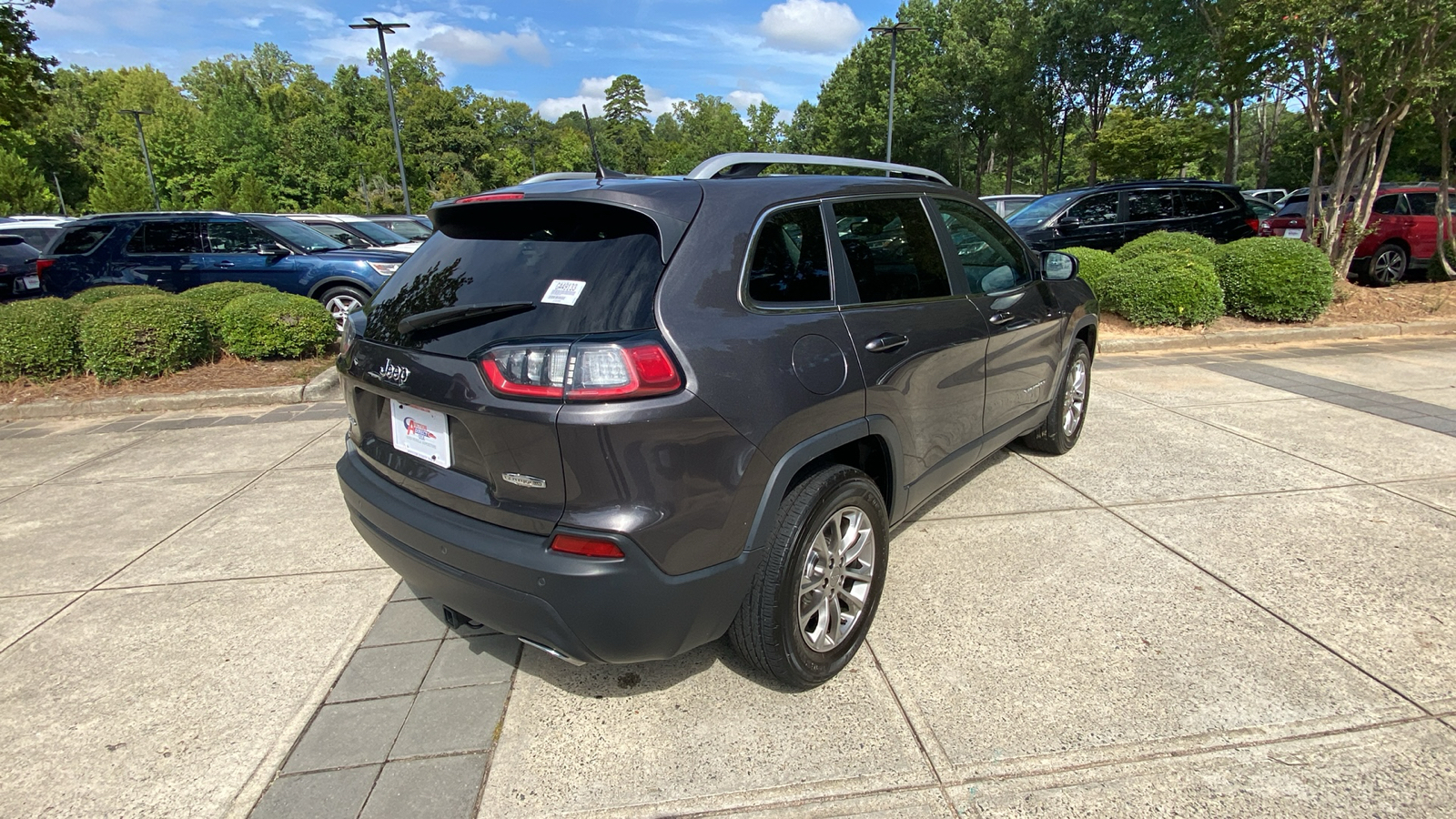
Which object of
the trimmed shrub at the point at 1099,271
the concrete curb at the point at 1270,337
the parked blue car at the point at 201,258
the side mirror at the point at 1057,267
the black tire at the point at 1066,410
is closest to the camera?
the side mirror at the point at 1057,267

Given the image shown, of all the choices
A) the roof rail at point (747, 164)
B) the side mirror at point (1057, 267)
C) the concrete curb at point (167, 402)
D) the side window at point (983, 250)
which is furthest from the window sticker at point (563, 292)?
the concrete curb at point (167, 402)

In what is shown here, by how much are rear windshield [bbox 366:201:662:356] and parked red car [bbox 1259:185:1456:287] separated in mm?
12383

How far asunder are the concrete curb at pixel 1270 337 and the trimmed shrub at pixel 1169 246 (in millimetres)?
1069

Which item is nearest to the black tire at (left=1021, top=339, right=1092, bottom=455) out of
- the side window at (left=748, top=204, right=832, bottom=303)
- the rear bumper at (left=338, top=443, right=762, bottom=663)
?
the side window at (left=748, top=204, right=832, bottom=303)

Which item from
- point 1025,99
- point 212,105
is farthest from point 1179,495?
point 212,105

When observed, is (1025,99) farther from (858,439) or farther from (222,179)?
(222,179)

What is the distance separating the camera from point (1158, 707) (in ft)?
8.08

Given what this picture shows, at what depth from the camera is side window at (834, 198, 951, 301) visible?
9.00ft

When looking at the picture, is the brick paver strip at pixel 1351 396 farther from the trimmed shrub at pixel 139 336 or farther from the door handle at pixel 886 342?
the trimmed shrub at pixel 139 336

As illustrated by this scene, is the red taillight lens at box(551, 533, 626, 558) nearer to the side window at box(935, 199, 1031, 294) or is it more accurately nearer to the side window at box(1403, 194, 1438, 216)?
the side window at box(935, 199, 1031, 294)

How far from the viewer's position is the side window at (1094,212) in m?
11.0

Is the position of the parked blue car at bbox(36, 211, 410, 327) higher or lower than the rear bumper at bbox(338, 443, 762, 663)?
higher

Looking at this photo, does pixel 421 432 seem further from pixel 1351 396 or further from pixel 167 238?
pixel 167 238

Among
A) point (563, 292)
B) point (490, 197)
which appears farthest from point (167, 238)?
point (563, 292)
